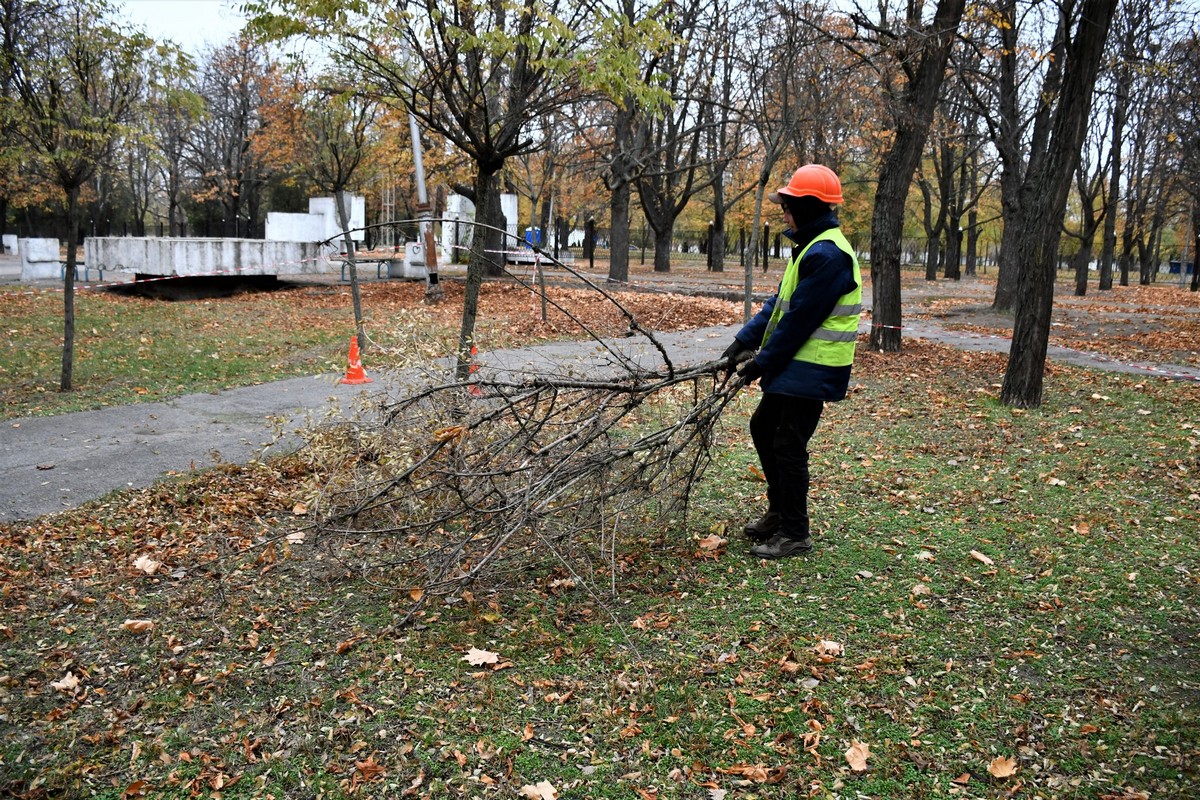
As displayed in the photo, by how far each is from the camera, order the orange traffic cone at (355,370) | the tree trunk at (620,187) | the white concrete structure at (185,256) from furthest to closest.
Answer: the tree trunk at (620,187) < the white concrete structure at (185,256) < the orange traffic cone at (355,370)

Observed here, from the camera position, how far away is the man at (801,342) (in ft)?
14.1

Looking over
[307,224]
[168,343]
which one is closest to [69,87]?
[168,343]

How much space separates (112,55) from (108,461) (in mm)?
4900

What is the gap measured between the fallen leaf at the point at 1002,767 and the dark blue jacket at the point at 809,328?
187 centimetres

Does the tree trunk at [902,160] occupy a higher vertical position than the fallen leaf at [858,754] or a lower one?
higher

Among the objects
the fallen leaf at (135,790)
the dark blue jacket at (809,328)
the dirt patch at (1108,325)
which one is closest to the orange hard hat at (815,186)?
the dark blue jacket at (809,328)

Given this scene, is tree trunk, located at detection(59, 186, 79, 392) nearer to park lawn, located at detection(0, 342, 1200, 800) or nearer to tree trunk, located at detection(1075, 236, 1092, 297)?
park lawn, located at detection(0, 342, 1200, 800)

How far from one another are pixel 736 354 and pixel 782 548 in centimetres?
113

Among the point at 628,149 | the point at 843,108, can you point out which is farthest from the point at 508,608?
the point at 628,149

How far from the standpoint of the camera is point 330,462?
529 centimetres

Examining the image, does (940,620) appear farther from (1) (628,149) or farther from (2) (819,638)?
(1) (628,149)

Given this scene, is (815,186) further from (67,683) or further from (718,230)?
(718,230)

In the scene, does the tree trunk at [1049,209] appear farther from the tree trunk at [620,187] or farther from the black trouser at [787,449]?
the tree trunk at [620,187]

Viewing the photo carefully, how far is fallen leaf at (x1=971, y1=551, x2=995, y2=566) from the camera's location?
461 cm
